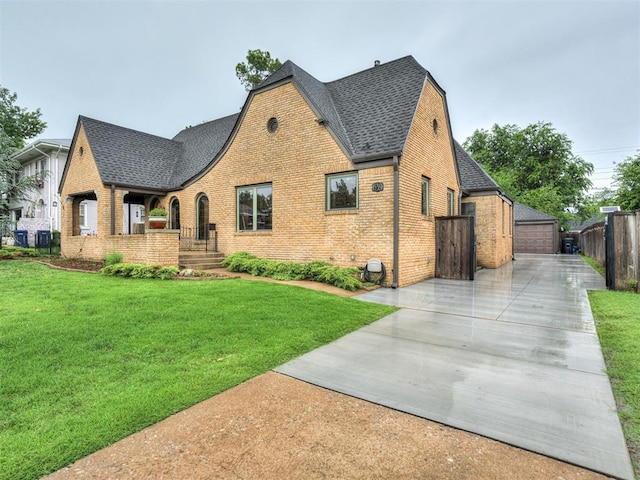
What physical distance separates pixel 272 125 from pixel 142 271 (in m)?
6.56

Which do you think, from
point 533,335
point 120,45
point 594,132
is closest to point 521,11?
point 533,335

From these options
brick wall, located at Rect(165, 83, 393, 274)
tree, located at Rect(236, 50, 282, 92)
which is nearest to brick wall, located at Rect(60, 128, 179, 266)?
brick wall, located at Rect(165, 83, 393, 274)

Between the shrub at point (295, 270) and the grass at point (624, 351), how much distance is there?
16.0 feet

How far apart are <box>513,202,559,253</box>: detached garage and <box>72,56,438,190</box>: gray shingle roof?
75.8 feet

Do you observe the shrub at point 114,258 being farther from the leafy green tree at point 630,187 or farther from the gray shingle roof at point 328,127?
the leafy green tree at point 630,187

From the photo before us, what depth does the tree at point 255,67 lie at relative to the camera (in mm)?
25516

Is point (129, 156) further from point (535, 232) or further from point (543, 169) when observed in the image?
point (543, 169)

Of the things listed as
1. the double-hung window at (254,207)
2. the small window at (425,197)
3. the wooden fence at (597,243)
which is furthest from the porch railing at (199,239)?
the wooden fence at (597,243)

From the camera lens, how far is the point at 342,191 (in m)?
9.91

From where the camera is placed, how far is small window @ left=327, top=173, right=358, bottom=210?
382 inches

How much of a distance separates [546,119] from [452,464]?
48923 millimetres

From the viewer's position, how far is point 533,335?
4.75 m

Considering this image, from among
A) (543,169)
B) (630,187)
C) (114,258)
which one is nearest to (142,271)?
(114,258)

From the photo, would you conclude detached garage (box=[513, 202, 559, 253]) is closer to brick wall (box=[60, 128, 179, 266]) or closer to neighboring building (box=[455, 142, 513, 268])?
neighboring building (box=[455, 142, 513, 268])
